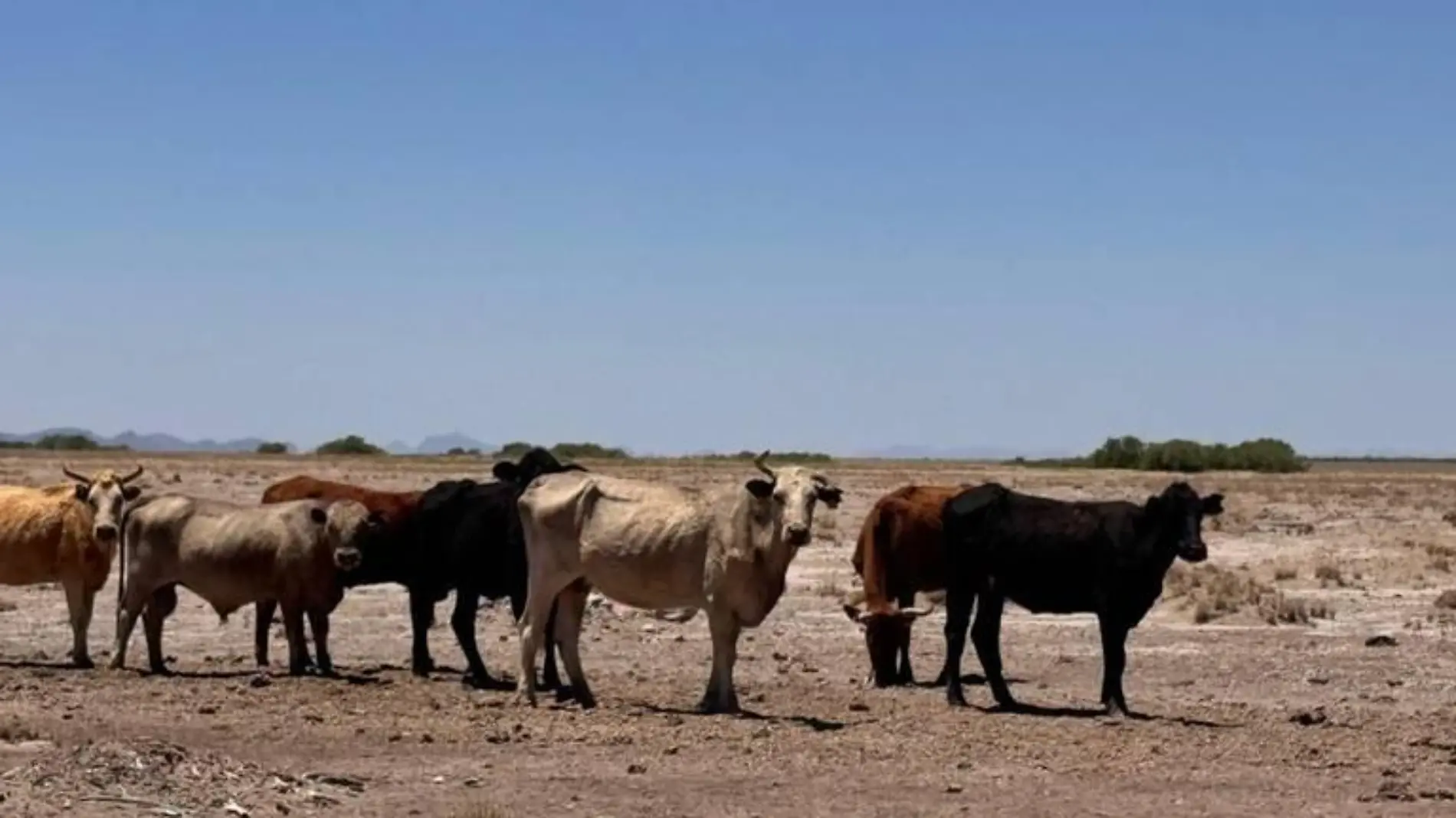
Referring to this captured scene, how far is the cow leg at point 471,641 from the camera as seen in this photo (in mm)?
18703

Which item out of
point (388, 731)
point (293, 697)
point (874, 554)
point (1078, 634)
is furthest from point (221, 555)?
point (1078, 634)

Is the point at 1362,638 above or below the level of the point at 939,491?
below

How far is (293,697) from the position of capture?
673 inches

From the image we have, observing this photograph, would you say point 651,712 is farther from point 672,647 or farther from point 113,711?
point 672,647

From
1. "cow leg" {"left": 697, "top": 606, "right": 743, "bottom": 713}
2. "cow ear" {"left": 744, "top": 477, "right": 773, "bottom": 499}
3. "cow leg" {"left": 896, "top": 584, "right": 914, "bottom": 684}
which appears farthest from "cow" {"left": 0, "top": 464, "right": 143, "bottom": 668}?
"cow leg" {"left": 896, "top": 584, "right": 914, "bottom": 684}

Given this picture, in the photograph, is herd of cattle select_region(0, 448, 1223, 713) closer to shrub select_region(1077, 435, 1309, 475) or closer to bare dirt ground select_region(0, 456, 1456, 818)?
bare dirt ground select_region(0, 456, 1456, 818)

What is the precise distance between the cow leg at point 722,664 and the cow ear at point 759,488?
1.00 metres

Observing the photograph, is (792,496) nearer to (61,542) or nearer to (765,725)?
(765,725)

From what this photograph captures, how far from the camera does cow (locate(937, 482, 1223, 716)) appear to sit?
1744 centimetres

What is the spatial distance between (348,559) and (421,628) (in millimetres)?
1171

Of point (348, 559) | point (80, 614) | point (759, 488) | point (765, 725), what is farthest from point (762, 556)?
point (80, 614)

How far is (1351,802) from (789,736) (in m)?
4.12

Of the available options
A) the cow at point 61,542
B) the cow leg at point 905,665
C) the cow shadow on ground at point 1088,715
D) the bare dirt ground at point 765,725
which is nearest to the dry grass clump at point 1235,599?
the bare dirt ground at point 765,725

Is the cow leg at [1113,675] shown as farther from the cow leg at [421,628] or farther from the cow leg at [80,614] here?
the cow leg at [80,614]
